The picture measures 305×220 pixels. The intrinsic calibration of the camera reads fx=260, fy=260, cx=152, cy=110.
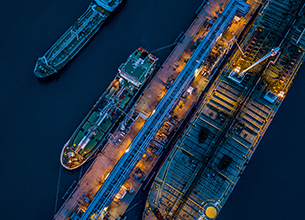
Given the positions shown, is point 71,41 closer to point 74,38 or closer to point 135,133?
point 74,38

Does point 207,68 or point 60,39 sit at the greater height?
point 207,68

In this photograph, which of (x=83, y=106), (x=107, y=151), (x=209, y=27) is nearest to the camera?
(x=107, y=151)

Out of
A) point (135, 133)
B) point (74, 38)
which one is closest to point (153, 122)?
point (135, 133)

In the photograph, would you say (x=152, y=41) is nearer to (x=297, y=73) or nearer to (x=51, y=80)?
(x=51, y=80)

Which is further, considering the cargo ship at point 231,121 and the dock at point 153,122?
the dock at point 153,122

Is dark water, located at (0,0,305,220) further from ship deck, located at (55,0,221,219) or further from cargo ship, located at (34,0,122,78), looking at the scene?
ship deck, located at (55,0,221,219)

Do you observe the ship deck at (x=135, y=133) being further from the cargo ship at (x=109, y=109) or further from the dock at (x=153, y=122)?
the cargo ship at (x=109, y=109)

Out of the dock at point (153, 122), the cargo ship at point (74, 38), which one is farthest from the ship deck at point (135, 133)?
the cargo ship at point (74, 38)

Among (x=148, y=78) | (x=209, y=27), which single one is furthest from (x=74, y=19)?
(x=209, y=27)
